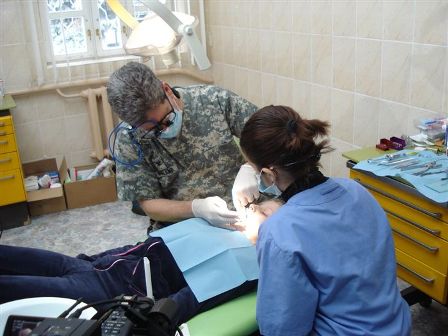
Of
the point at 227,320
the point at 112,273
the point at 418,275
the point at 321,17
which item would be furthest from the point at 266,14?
the point at 227,320

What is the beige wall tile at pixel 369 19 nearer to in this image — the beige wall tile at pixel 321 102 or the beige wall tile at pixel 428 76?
the beige wall tile at pixel 428 76

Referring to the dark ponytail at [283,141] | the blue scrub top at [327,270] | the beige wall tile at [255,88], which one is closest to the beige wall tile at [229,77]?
the beige wall tile at [255,88]

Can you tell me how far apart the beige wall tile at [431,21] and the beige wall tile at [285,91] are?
42.5 inches

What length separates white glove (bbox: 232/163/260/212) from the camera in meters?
1.93

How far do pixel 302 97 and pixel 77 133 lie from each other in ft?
6.56

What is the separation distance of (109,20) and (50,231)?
1734 mm

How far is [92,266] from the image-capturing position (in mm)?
1836

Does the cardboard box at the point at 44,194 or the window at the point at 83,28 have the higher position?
the window at the point at 83,28

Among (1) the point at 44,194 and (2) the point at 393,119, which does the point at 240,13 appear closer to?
(2) the point at 393,119

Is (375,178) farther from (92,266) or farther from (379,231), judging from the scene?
(92,266)

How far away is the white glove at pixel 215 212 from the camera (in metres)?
1.85

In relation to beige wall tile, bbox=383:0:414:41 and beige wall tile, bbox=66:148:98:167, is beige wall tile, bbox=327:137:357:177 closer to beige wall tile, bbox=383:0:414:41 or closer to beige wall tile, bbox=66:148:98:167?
beige wall tile, bbox=383:0:414:41

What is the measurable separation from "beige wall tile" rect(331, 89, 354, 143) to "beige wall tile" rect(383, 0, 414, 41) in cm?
44

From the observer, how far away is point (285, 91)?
329cm
